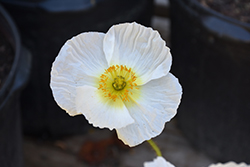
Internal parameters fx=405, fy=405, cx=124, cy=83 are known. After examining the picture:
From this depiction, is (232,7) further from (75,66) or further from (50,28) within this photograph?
(75,66)

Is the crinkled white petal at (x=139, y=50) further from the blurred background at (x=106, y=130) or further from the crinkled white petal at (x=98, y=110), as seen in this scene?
the blurred background at (x=106, y=130)

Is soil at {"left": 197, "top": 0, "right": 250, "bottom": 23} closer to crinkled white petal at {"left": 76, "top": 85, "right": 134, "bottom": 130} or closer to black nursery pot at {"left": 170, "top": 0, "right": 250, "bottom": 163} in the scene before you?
black nursery pot at {"left": 170, "top": 0, "right": 250, "bottom": 163}

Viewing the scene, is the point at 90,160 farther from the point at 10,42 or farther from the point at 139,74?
the point at 139,74

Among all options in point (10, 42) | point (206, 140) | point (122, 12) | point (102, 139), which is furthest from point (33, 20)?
point (206, 140)

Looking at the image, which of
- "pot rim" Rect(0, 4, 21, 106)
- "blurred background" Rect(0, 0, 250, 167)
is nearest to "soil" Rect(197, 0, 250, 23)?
"blurred background" Rect(0, 0, 250, 167)

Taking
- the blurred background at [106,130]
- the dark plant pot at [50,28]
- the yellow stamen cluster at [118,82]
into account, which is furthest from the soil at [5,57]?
the yellow stamen cluster at [118,82]
